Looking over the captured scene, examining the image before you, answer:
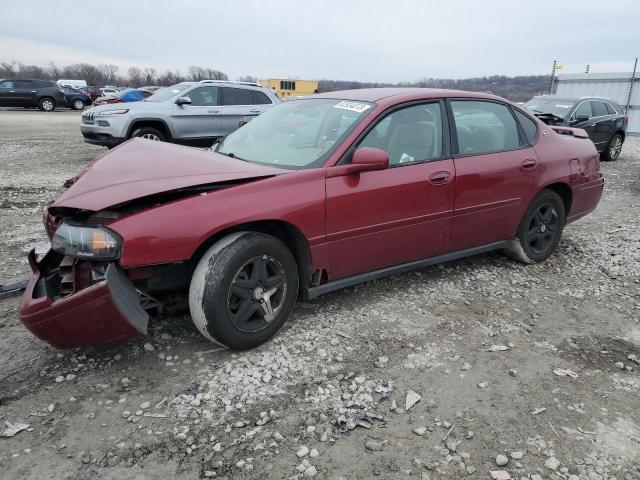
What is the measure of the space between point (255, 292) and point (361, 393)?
886 millimetres

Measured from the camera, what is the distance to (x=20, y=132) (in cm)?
1555

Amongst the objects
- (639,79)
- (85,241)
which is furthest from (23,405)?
(639,79)

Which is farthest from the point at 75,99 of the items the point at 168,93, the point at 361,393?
the point at 361,393

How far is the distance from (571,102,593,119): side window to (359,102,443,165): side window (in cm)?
900

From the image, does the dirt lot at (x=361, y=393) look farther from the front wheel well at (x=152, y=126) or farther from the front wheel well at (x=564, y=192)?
the front wheel well at (x=152, y=126)

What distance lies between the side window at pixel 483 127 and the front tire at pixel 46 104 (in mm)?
27744

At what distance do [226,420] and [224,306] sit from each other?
0.66m

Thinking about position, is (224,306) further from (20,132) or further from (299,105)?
(20,132)

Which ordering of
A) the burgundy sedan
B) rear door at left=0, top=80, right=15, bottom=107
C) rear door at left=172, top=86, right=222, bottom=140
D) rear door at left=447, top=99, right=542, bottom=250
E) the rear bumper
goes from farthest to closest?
rear door at left=0, top=80, right=15, bottom=107, rear door at left=172, top=86, right=222, bottom=140, the rear bumper, rear door at left=447, top=99, right=542, bottom=250, the burgundy sedan

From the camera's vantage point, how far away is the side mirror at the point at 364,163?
3.21m

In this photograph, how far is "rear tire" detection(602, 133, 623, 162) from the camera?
487 inches

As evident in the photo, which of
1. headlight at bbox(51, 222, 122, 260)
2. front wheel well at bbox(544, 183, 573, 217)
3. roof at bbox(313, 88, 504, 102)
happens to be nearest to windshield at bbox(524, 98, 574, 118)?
front wheel well at bbox(544, 183, 573, 217)

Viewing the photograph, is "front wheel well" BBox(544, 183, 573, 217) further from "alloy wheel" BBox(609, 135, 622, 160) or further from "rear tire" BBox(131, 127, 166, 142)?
"alloy wheel" BBox(609, 135, 622, 160)

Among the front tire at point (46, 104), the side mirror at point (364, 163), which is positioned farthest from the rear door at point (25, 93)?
the side mirror at point (364, 163)
